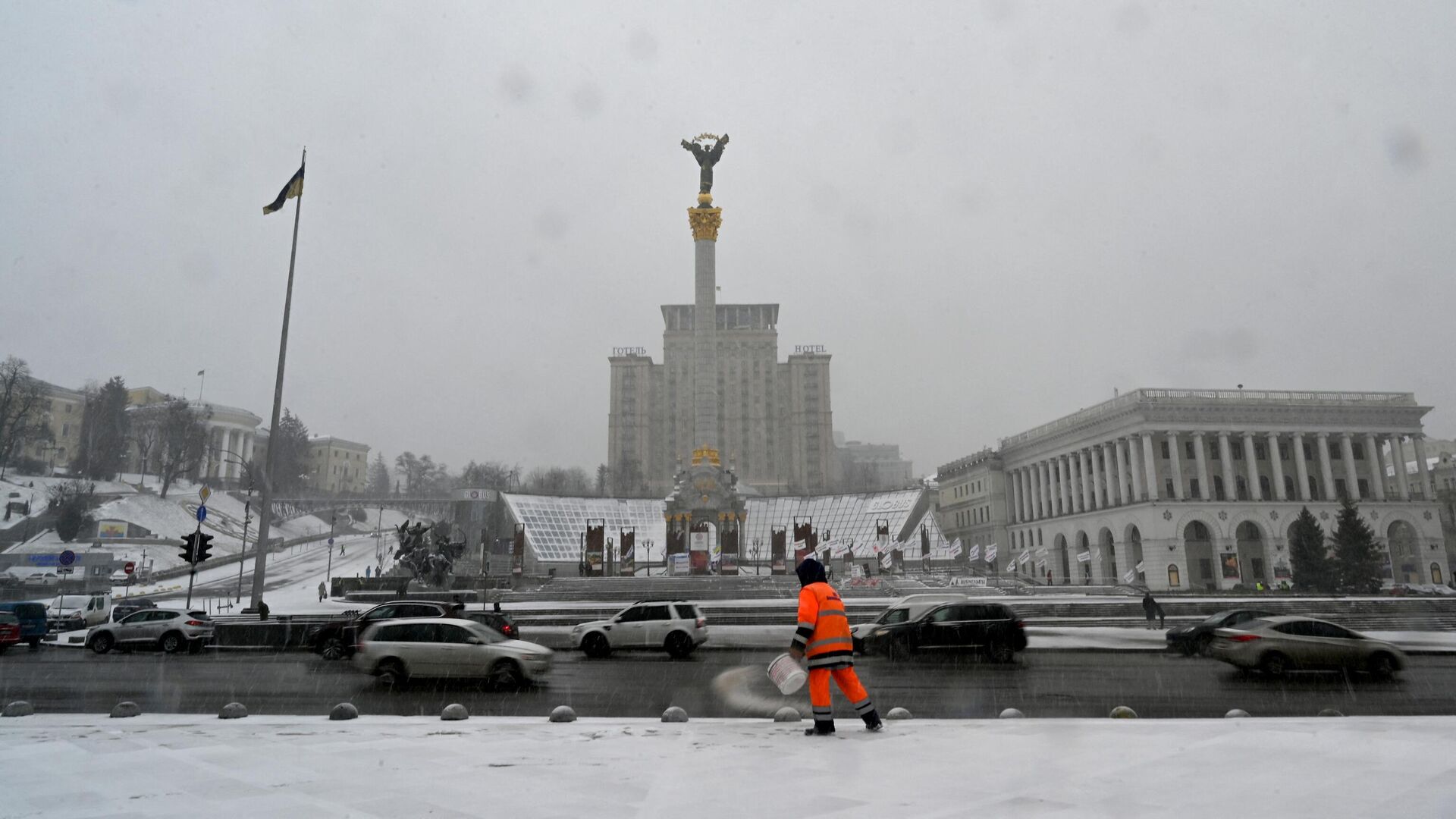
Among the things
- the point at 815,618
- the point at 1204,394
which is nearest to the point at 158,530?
the point at 815,618

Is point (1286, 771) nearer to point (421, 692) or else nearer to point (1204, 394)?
point (421, 692)

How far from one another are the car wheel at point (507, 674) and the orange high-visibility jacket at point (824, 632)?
738 centimetres

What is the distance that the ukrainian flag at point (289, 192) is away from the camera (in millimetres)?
27781

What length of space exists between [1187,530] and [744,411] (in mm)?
74835

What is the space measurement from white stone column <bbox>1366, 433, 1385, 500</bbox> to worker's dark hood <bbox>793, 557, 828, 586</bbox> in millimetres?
80210

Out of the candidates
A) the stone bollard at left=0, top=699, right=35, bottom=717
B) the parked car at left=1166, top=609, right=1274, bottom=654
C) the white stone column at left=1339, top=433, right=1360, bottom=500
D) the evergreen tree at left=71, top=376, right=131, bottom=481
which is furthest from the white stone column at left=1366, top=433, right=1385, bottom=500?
the evergreen tree at left=71, top=376, right=131, bottom=481

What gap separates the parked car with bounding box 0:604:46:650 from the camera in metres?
23.9

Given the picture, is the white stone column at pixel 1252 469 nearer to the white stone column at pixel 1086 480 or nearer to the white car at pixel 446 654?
the white stone column at pixel 1086 480

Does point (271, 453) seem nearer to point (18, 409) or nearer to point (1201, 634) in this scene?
point (1201, 634)

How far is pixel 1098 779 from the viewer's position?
571 cm

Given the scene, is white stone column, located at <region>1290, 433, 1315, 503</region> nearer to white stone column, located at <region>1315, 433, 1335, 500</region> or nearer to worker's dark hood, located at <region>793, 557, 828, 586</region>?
white stone column, located at <region>1315, 433, 1335, 500</region>

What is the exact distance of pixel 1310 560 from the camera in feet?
177

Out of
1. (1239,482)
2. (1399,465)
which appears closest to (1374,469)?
(1399,465)

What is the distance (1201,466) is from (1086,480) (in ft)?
33.4
